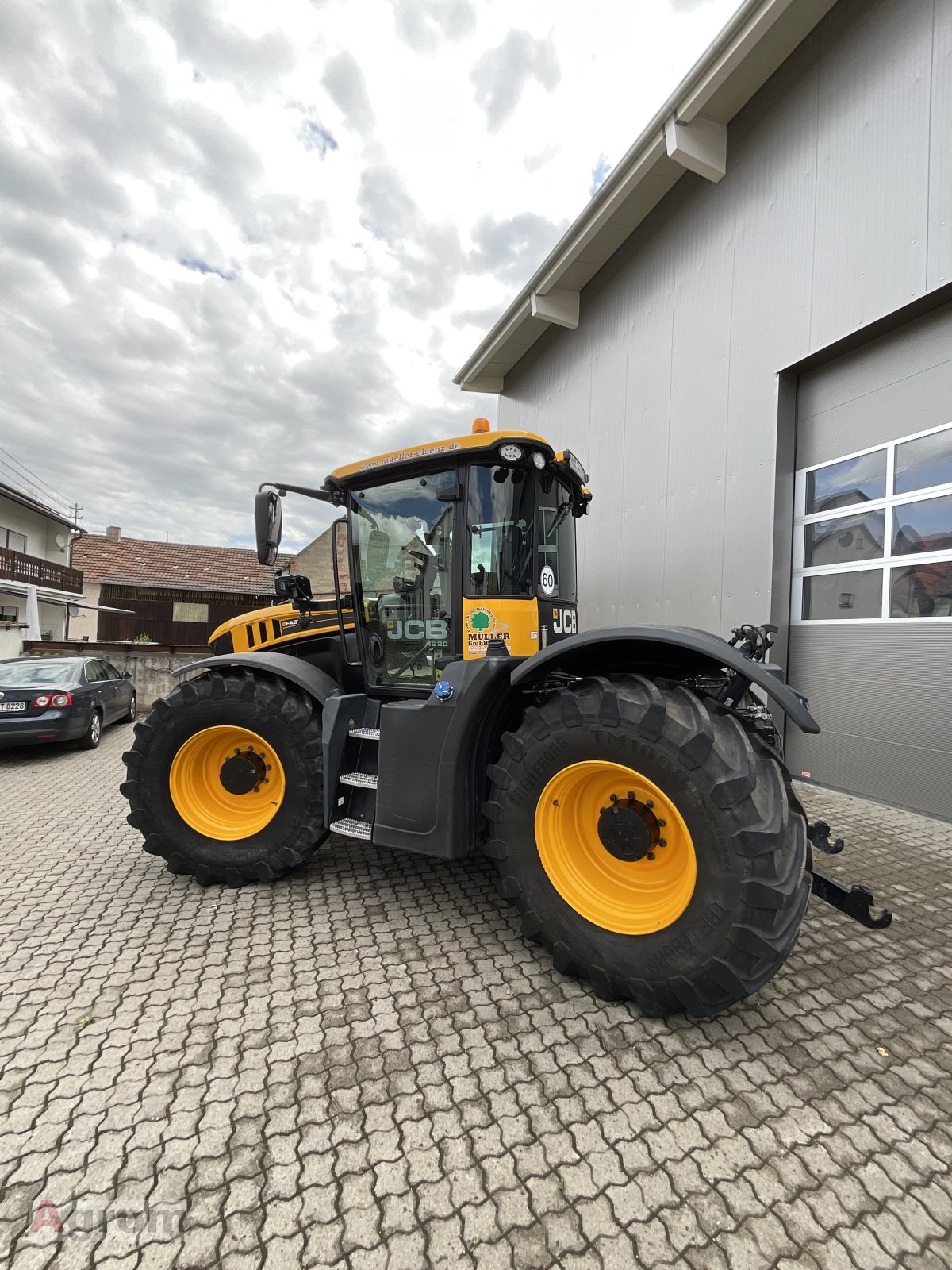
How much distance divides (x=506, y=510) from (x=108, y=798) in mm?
4538

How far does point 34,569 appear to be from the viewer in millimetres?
19641

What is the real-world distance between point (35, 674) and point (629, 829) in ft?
25.8

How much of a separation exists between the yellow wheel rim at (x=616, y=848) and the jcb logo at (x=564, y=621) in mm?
1030

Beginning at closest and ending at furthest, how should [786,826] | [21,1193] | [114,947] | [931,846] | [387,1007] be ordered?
[21,1193] → [786,826] → [387,1007] → [114,947] → [931,846]

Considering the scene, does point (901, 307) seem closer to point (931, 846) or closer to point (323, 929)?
point (931, 846)

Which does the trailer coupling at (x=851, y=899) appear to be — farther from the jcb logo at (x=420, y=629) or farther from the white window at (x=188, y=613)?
the white window at (x=188, y=613)

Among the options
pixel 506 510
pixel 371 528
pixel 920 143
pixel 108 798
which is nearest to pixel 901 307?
pixel 920 143

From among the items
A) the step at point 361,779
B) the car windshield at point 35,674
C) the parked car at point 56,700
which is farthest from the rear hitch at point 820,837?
the car windshield at point 35,674

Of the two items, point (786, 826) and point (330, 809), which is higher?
point (786, 826)

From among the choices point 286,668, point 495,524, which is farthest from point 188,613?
point 495,524

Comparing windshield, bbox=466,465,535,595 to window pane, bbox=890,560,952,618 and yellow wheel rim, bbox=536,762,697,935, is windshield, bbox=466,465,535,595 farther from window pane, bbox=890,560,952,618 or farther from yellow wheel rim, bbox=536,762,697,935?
window pane, bbox=890,560,952,618

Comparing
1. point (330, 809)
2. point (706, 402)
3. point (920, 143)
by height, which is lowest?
point (330, 809)

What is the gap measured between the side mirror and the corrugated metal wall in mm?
4227

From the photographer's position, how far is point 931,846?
3.67 m
